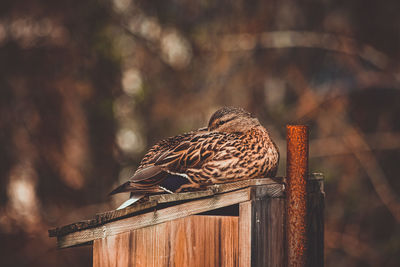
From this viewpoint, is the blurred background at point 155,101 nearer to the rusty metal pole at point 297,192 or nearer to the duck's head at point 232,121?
the duck's head at point 232,121

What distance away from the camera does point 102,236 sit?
274cm

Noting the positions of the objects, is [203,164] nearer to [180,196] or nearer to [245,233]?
[180,196]

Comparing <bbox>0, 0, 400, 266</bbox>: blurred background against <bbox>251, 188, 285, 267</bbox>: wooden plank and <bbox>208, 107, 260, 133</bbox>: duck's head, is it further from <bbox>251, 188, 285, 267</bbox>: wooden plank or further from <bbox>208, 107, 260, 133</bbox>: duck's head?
<bbox>251, 188, 285, 267</bbox>: wooden plank

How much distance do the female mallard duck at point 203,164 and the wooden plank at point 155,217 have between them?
0.30 feet

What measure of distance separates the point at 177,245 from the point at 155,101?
4808mm

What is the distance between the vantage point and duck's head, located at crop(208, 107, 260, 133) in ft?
9.53

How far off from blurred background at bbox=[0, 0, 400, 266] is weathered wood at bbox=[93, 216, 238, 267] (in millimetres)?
4378

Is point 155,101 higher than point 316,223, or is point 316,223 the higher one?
point 155,101

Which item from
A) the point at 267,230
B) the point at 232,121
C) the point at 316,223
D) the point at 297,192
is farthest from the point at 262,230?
the point at 232,121

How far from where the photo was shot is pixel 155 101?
7359mm

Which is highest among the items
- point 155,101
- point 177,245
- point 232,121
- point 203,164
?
point 155,101

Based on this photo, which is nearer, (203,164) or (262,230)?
(262,230)

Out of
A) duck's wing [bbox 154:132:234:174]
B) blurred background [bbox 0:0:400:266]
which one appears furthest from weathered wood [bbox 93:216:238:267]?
blurred background [bbox 0:0:400:266]

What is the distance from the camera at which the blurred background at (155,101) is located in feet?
23.6
